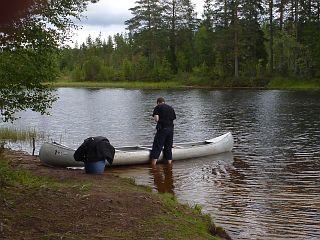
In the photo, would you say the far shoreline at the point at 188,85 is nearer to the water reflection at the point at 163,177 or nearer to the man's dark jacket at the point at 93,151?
the water reflection at the point at 163,177

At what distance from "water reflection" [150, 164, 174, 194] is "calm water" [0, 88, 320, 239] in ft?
0.09

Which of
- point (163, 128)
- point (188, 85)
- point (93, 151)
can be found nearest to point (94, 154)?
point (93, 151)

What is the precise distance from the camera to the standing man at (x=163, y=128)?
50.5 feet

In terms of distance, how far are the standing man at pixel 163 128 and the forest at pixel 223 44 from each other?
55.7 m

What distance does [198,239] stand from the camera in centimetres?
702

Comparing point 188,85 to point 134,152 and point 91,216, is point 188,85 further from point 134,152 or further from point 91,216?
point 91,216

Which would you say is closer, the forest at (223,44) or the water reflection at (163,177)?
the water reflection at (163,177)

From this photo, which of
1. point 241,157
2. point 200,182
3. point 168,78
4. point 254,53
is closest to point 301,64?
point 254,53

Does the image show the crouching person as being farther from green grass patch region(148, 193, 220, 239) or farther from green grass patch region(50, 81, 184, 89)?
green grass patch region(50, 81, 184, 89)

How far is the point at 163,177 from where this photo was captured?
14203 mm

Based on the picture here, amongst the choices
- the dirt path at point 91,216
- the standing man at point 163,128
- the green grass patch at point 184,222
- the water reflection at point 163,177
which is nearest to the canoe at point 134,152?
the standing man at point 163,128

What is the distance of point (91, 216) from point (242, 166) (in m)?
10.00

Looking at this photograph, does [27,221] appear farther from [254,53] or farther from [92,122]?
[254,53]

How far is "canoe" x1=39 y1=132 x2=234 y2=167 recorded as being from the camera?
14227 millimetres
